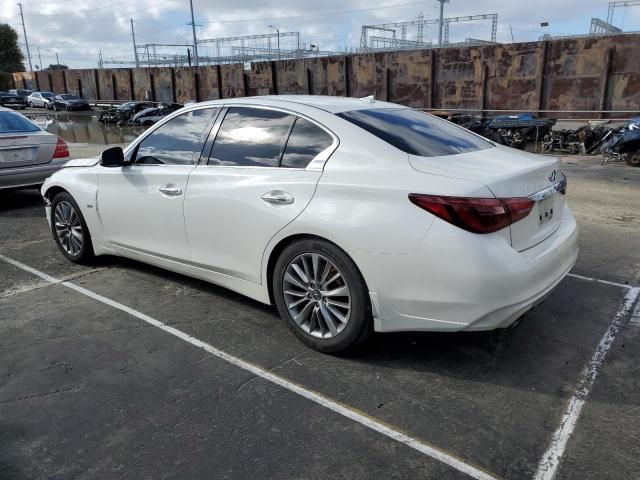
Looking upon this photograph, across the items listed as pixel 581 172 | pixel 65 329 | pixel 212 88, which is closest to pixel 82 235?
pixel 65 329

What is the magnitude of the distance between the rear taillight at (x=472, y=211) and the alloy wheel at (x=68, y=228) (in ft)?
12.1

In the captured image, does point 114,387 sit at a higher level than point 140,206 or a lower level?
lower

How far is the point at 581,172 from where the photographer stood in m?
11.5

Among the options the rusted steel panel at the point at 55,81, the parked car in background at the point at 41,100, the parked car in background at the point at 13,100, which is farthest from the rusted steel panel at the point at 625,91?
the rusted steel panel at the point at 55,81

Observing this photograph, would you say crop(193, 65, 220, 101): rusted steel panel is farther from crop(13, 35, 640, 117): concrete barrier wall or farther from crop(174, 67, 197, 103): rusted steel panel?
crop(174, 67, 197, 103): rusted steel panel

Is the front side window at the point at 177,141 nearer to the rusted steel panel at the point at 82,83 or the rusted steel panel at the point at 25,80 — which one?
the rusted steel panel at the point at 82,83

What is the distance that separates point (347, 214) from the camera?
10.4ft

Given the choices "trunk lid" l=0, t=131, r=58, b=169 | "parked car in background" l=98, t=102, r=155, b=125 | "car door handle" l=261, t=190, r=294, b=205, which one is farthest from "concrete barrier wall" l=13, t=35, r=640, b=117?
→ "car door handle" l=261, t=190, r=294, b=205

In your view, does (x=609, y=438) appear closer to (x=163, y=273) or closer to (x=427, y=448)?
(x=427, y=448)

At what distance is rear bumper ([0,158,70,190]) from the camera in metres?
7.84

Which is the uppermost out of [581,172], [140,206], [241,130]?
[241,130]

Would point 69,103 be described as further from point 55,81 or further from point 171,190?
point 171,190

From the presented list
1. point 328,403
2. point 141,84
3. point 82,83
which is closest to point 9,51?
point 82,83

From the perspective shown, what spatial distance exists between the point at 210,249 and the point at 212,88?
33.4m
